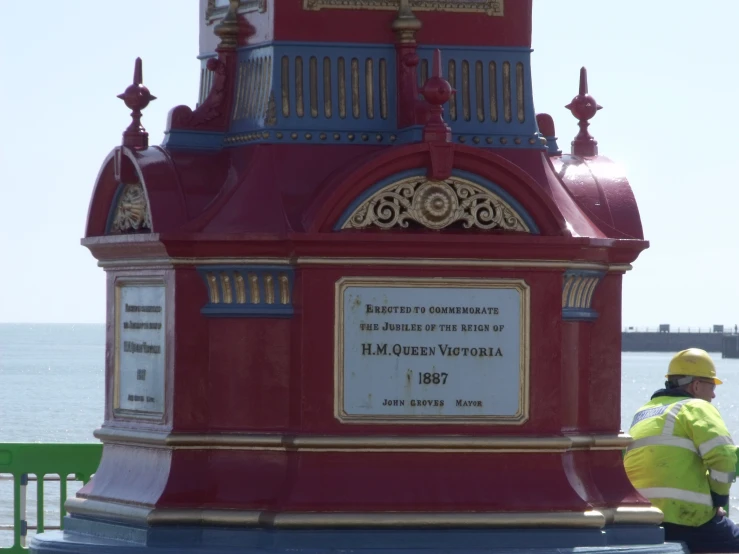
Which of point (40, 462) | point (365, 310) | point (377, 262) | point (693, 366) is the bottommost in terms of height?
point (40, 462)

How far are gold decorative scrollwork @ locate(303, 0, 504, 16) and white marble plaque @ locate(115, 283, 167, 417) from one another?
1481 mm

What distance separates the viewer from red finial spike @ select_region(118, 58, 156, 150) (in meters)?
9.59

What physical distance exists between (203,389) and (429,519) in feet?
3.84

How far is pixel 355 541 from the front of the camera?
29.3ft

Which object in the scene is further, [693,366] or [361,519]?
[693,366]

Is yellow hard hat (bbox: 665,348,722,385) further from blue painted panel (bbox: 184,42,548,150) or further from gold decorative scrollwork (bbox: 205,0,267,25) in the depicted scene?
gold decorative scrollwork (bbox: 205,0,267,25)

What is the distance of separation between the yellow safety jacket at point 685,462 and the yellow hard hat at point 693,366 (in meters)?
0.26

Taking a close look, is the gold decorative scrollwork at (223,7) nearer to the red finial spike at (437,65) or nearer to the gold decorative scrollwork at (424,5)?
the gold decorative scrollwork at (424,5)

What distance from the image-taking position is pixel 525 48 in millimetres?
9562

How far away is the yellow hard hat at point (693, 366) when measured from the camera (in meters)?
10.8

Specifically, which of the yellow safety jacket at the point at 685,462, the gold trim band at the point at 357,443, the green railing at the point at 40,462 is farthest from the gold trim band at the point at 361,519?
the green railing at the point at 40,462

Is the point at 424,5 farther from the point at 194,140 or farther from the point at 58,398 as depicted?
the point at 58,398

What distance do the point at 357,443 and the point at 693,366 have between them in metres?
2.49

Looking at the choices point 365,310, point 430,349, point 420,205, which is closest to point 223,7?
point 420,205
